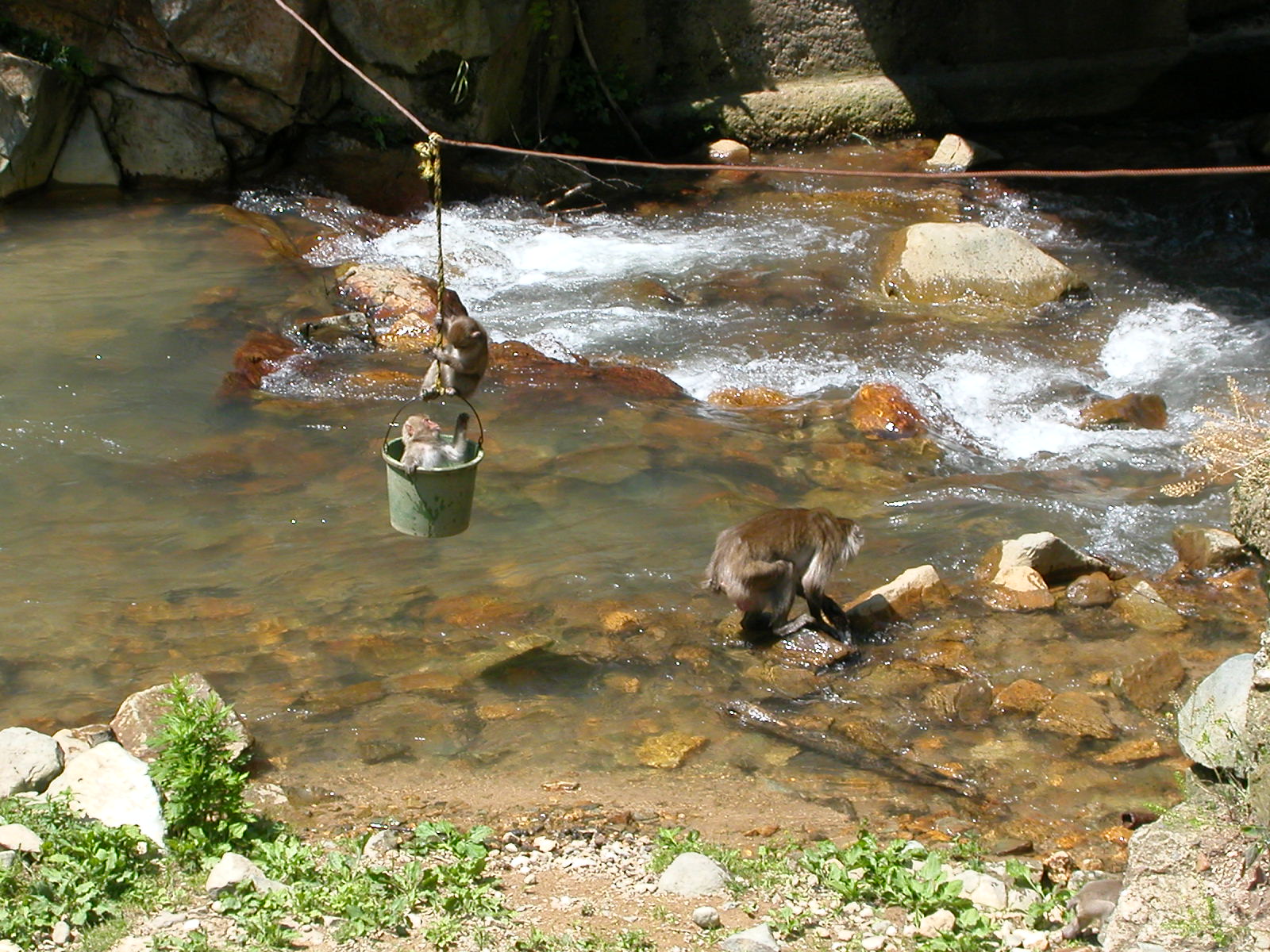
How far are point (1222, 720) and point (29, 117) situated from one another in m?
12.4

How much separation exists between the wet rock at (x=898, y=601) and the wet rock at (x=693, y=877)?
274cm

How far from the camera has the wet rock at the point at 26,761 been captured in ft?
16.8

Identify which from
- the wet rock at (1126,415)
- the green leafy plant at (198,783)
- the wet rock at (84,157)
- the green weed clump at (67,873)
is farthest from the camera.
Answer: the wet rock at (84,157)

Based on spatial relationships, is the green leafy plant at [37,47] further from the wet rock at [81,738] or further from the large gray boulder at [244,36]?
the wet rock at [81,738]

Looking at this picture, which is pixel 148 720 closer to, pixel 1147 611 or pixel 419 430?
pixel 419 430

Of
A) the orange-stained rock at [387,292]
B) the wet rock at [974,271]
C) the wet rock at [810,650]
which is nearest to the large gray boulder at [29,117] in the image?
the orange-stained rock at [387,292]

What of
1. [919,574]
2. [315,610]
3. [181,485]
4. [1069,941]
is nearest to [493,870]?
[1069,941]

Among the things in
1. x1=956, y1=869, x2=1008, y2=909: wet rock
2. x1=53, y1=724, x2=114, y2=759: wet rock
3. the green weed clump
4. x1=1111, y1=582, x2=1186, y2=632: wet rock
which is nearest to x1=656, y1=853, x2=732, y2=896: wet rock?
x1=956, y1=869, x2=1008, y2=909: wet rock

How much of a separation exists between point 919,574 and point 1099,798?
6.59 feet

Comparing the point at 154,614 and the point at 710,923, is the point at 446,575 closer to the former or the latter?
the point at 154,614

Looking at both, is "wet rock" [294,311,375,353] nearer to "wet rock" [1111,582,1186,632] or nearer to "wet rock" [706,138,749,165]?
"wet rock" [1111,582,1186,632]

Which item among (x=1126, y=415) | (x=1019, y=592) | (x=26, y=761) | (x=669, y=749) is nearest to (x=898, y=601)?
(x=1019, y=592)

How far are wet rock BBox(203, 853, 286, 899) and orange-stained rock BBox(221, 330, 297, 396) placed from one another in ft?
19.2

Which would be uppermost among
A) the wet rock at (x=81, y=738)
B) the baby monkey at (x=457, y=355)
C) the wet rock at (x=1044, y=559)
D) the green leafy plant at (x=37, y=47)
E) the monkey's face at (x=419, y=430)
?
the green leafy plant at (x=37, y=47)
